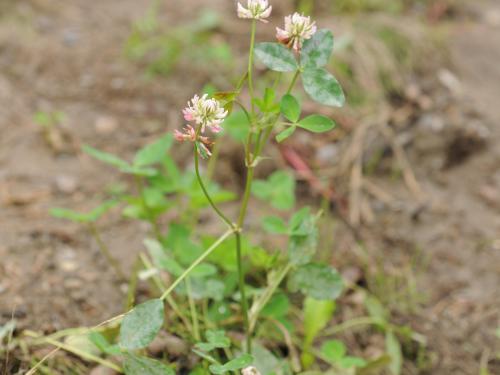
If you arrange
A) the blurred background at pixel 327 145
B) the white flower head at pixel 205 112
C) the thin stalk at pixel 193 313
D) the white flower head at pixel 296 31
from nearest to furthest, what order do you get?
the white flower head at pixel 205 112 < the white flower head at pixel 296 31 < the thin stalk at pixel 193 313 < the blurred background at pixel 327 145

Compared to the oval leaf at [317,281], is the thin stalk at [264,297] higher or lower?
lower

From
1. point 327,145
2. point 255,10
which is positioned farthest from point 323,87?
point 327,145

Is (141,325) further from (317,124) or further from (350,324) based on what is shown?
(350,324)

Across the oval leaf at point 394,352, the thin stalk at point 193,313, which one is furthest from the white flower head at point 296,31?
the oval leaf at point 394,352

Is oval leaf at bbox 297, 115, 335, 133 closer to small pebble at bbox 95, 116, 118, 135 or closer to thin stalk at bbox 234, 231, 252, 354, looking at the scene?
thin stalk at bbox 234, 231, 252, 354

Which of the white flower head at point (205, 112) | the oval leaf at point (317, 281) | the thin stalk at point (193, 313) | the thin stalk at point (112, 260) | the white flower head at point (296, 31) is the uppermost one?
the white flower head at point (296, 31)

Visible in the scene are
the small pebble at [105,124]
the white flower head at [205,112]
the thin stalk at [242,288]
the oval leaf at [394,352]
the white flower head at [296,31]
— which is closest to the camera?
the white flower head at [205,112]

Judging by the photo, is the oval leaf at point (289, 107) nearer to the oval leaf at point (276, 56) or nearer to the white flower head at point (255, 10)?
the oval leaf at point (276, 56)

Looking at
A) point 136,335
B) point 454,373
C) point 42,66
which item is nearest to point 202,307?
point 136,335
